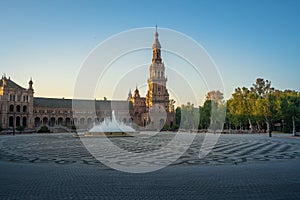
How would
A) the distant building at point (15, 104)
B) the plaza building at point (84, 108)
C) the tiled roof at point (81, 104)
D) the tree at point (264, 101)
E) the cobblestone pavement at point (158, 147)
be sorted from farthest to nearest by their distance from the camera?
the tiled roof at point (81, 104), the plaza building at point (84, 108), the distant building at point (15, 104), the tree at point (264, 101), the cobblestone pavement at point (158, 147)

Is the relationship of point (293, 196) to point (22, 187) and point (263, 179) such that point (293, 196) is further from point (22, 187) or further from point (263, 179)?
point (22, 187)

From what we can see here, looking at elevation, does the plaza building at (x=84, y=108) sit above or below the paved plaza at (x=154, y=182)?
above

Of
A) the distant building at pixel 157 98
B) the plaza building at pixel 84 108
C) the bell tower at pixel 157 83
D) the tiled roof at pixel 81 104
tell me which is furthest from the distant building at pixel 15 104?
the bell tower at pixel 157 83

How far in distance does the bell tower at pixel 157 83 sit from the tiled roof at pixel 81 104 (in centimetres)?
1774

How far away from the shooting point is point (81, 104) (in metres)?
115

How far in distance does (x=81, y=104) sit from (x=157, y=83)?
31.9 meters

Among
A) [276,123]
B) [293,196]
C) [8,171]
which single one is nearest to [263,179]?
[293,196]

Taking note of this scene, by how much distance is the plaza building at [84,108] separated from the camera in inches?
3526

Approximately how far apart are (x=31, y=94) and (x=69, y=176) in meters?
90.1

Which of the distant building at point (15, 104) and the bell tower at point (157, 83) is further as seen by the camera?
the bell tower at point (157, 83)

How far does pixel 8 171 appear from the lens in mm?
12969

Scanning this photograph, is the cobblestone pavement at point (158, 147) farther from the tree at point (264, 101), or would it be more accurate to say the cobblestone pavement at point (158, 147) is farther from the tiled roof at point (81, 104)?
the tiled roof at point (81, 104)

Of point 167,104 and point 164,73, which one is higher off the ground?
point 164,73

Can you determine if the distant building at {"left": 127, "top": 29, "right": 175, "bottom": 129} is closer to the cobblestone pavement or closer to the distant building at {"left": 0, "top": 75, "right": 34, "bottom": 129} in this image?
the distant building at {"left": 0, "top": 75, "right": 34, "bottom": 129}
